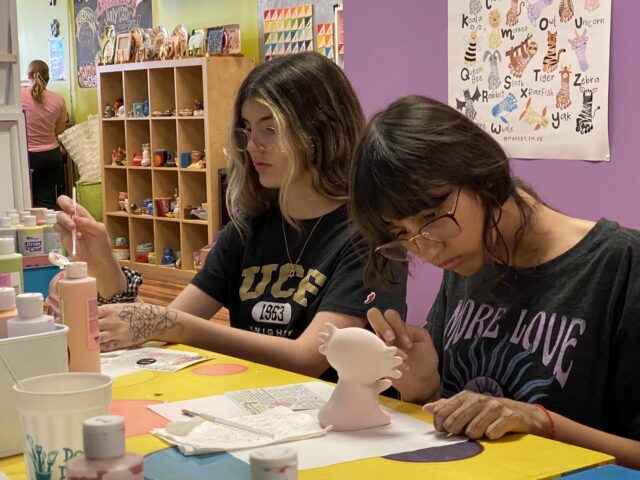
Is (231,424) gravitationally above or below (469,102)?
below

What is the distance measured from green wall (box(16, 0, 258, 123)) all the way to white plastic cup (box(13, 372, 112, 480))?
236 inches

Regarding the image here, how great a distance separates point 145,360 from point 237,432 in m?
0.56

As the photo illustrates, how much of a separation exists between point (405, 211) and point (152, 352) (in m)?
0.76

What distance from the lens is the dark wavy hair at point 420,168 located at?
4.71ft

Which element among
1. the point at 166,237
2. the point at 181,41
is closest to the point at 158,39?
the point at 181,41

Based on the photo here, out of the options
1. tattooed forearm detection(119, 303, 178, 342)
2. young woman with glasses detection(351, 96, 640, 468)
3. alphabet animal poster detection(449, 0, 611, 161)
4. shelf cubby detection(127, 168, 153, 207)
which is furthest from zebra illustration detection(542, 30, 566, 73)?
shelf cubby detection(127, 168, 153, 207)

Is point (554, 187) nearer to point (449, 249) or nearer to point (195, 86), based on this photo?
point (449, 249)

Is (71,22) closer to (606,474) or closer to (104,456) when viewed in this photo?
(606,474)

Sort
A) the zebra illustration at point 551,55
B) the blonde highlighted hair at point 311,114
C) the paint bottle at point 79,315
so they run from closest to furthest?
the paint bottle at point 79,315, the blonde highlighted hair at point 311,114, the zebra illustration at point 551,55

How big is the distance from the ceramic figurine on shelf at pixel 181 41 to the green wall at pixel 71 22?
0.28 meters

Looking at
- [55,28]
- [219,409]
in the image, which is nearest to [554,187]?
[219,409]

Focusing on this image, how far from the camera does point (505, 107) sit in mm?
3137

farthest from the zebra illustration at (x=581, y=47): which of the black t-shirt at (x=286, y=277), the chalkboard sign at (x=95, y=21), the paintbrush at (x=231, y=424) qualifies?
the chalkboard sign at (x=95, y=21)

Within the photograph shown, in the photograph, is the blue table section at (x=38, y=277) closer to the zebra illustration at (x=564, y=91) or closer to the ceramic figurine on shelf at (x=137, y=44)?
the zebra illustration at (x=564, y=91)
